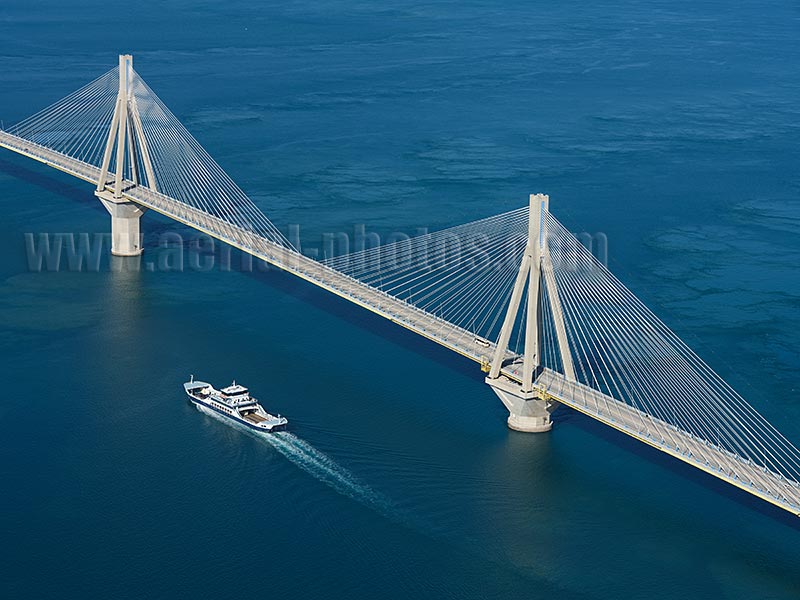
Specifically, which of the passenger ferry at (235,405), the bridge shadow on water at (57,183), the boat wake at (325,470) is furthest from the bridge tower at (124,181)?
the boat wake at (325,470)

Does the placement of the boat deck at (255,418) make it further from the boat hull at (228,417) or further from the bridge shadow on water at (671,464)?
the bridge shadow on water at (671,464)

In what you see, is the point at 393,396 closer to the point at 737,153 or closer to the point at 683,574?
the point at 683,574

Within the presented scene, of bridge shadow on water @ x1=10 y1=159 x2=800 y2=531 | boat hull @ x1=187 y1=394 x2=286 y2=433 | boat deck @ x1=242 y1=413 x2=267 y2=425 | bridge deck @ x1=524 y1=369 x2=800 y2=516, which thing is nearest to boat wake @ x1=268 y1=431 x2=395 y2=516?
boat hull @ x1=187 y1=394 x2=286 y2=433

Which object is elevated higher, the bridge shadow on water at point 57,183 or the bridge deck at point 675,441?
the bridge shadow on water at point 57,183

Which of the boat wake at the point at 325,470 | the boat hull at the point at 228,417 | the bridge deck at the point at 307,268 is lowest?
the boat wake at the point at 325,470

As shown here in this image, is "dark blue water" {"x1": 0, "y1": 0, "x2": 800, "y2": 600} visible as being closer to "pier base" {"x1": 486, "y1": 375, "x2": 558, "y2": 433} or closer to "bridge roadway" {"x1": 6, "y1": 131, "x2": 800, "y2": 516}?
"pier base" {"x1": 486, "y1": 375, "x2": 558, "y2": 433}
